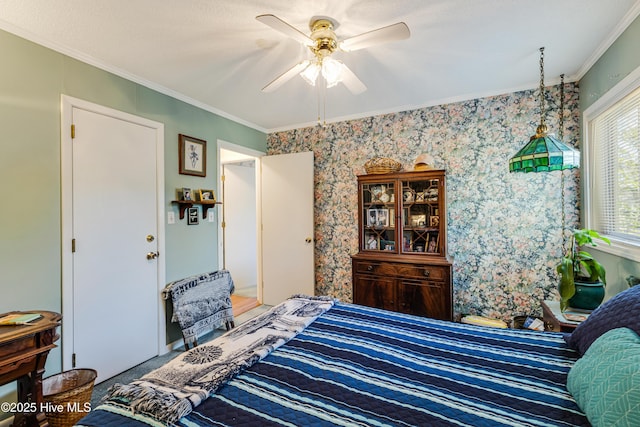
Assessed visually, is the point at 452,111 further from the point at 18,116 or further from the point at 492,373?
the point at 18,116

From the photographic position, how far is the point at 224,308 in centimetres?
312

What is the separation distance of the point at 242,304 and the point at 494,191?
351cm

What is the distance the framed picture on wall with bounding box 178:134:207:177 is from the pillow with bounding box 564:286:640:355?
3186 millimetres

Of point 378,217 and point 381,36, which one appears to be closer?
point 381,36

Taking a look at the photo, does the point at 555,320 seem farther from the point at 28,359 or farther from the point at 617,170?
the point at 28,359

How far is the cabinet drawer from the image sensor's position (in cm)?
280

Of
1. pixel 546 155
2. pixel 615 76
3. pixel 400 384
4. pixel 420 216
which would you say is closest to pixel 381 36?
pixel 546 155

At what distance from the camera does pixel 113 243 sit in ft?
7.73

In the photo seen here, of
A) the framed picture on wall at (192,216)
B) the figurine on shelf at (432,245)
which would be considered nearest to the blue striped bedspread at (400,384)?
the figurine on shelf at (432,245)

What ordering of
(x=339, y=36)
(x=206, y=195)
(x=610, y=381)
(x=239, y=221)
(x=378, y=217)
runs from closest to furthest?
(x=610, y=381) → (x=339, y=36) → (x=206, y=195) → (x=378, y=217) → (x=239, y=221)

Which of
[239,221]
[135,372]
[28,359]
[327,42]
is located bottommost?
[135,372]

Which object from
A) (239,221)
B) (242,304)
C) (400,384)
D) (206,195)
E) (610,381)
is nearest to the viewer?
(610,381)

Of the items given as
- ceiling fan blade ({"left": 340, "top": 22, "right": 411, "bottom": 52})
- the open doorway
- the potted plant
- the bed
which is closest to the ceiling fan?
ceiling fan blade ({"left": 340, "top": 22, "right": 411, "bottom": 52})

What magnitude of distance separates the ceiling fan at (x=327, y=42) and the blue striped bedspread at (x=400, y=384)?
1608 mm
